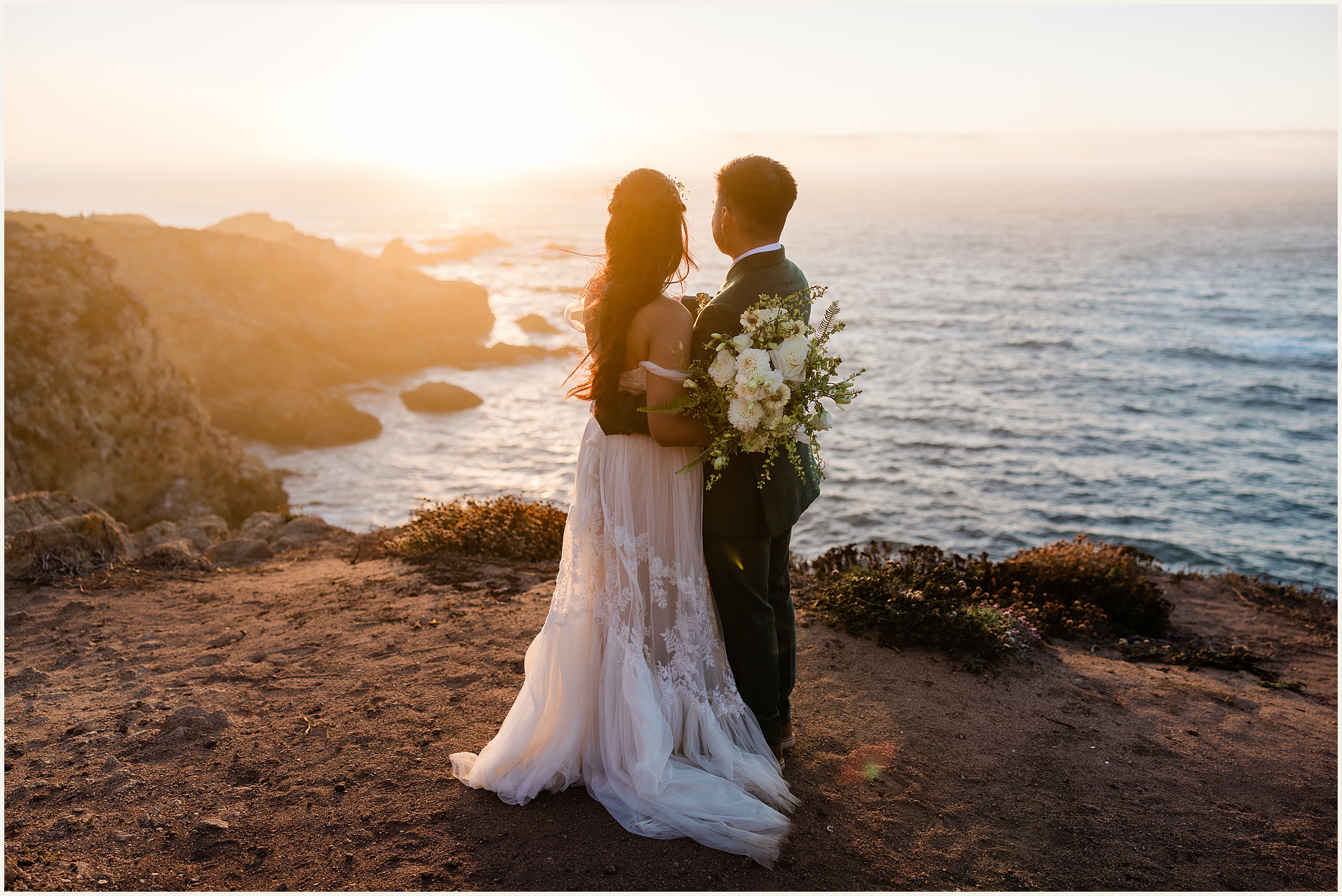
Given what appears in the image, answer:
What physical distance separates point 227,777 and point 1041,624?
752 cm

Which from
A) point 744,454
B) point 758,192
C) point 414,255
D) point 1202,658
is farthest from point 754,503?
point 414,255

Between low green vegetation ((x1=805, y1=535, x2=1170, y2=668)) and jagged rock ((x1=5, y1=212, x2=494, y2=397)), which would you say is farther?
jagged rock ((x1=5, y1=212, x2=494, y2=397))

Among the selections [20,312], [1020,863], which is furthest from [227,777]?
[20,312]

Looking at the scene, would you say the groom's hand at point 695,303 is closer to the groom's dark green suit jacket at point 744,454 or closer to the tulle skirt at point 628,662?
the groom's dark green suit jacket at point 744,454

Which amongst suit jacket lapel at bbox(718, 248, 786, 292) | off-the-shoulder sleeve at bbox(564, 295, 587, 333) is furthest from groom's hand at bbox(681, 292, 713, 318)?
off-the-shoulder sleeve at bbox(564, 295, 587, 333)

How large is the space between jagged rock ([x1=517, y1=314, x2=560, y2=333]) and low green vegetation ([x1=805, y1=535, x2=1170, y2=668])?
1540 inches

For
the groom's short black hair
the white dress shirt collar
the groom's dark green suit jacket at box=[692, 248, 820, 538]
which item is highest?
the groom's short black hair

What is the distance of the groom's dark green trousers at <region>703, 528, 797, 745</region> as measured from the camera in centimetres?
456

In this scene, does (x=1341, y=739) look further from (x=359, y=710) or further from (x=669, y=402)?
(x=359, y=710)

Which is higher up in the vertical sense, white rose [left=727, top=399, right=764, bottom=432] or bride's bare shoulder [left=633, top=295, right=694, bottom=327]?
bride's bare shoulder [left=633, top=295, right=694, bottom=327]

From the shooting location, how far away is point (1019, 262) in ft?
243

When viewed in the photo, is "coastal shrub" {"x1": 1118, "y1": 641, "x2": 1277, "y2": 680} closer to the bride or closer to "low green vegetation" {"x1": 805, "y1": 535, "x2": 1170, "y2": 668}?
"low green vegetation" {"x1": 805, "y1": 535, "x2": 1170, "y2": 668}

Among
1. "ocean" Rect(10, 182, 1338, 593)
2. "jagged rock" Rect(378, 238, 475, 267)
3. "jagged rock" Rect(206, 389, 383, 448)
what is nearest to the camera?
"ocean" Rect(10, 182, 1338, 593)

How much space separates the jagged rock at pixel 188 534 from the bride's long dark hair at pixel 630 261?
844 cm
